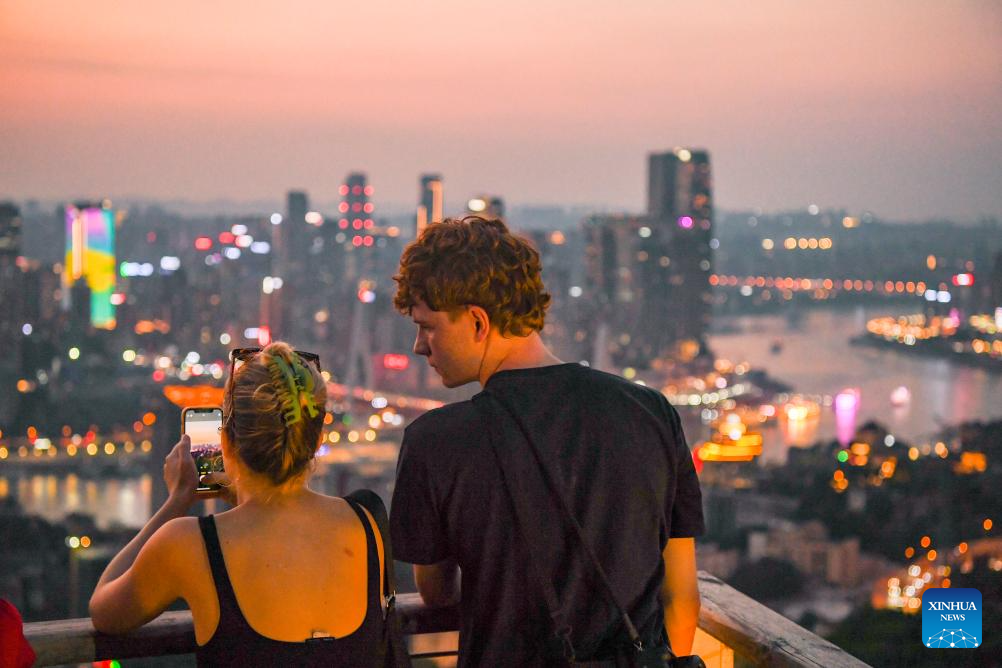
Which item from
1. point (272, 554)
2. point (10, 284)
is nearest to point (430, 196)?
point (10, 284)

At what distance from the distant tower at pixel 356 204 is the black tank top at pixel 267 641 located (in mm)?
32069

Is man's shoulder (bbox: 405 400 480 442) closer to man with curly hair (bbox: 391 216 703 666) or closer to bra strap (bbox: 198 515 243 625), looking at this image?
man with curly hair (bbox: 391 216 703 666)

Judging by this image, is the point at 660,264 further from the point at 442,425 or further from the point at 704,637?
the point at 442,425

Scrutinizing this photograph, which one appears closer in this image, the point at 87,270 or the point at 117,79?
the point at 87,270

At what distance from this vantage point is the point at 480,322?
3.29 feet

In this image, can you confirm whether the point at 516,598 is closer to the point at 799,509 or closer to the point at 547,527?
the point at 547,527

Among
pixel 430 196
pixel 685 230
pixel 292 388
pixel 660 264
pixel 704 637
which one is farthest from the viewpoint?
pixel 685 230

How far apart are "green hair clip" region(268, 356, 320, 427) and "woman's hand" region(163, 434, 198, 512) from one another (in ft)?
0.54

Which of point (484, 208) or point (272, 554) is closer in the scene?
point (272, 554)

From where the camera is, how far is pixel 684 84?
130ft

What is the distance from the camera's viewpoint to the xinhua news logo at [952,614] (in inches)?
113

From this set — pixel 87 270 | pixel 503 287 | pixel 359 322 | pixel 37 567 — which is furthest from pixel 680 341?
pixel 503 287

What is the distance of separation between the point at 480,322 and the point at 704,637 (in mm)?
620

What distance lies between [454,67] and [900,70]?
1368 cm
